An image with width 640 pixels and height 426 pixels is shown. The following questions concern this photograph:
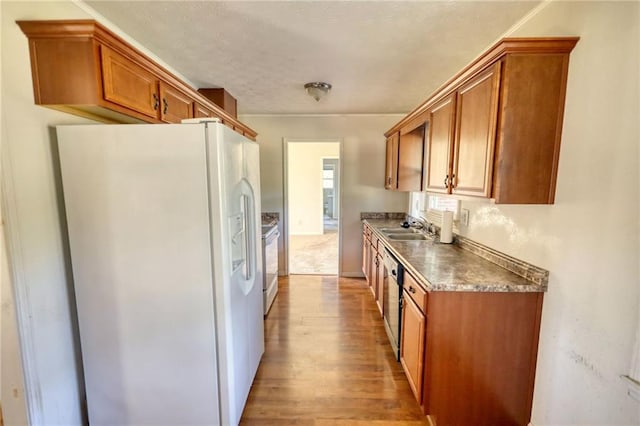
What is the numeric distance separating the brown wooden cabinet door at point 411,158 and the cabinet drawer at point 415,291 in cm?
123

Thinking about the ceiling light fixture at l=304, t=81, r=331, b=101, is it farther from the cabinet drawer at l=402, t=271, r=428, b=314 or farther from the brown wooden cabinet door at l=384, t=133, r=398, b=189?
the cabinet drawer at l=402, t=271, r=428, b=314

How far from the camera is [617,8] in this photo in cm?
107

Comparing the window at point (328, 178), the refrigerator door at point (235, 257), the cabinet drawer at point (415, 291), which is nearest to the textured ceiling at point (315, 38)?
the refrigerator door at point (235, 257)

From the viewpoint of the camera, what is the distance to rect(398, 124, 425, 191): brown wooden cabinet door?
291cm

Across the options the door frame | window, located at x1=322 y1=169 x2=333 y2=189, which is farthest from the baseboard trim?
window, located at x1=322 y1=169 x2=333 y2=189

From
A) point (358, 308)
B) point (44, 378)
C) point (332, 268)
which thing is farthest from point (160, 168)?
point (332, 268)

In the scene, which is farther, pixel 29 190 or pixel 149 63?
pixel 149 63

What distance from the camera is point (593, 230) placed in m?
1.16

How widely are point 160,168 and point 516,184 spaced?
1823 mm

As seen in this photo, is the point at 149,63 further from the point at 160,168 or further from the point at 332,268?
the point at 332,268

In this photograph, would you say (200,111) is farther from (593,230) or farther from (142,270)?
(593,230)

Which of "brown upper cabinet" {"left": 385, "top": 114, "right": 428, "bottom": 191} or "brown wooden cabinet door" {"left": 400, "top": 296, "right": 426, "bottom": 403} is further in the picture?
"brown upper cabinet" {"left": 385, "top": 114, "right": 428, "bottom": 191}

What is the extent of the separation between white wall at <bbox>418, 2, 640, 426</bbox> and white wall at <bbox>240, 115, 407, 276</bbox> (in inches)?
99.6

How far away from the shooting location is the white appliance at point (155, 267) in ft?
4.26
